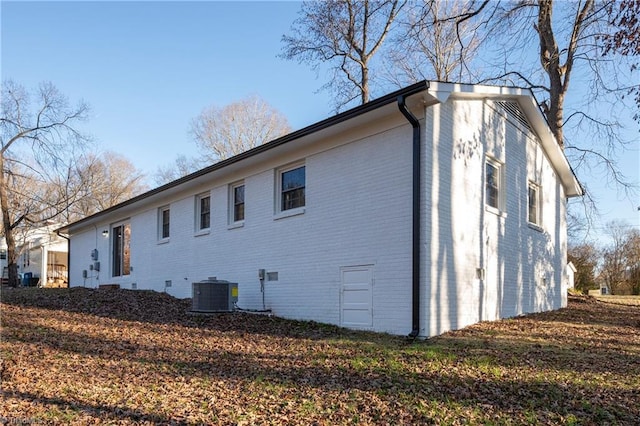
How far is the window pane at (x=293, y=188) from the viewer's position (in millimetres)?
11766

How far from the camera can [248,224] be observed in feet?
42.7

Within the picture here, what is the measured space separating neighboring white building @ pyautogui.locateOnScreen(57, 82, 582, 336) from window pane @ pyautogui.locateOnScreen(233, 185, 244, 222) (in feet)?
0.17

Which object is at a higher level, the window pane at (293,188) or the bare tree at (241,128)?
the bare tree at (241,128)

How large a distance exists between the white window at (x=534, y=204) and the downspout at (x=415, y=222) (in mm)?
5757

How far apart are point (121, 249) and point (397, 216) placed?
13609 mm

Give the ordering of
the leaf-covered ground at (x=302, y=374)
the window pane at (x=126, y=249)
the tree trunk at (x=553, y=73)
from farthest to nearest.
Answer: the window pane at (x=126, y=249), the tree trunk at (x=553, y=73), the leaf-covered ground at (x=302, y=374)

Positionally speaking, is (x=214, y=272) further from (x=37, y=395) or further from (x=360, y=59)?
(x=360, y=59)

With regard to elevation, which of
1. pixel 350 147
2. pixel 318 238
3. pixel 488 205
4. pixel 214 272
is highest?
pixel 350 147

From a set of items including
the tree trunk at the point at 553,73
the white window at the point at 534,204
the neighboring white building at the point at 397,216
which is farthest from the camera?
the tree trunk at the point at 553,73

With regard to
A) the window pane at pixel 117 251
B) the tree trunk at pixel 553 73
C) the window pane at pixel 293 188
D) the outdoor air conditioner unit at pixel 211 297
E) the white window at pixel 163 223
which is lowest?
the outdoor air conditioner unit at pixel 211 297

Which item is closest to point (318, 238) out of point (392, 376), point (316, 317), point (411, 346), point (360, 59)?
point (316, 317)

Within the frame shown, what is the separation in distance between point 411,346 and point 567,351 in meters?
2.42

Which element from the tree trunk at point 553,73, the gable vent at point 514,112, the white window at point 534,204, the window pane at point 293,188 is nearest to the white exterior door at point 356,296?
the window pane at point 293,188

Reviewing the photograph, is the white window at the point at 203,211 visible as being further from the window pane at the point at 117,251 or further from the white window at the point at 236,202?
the window pane at the point at 117,251
